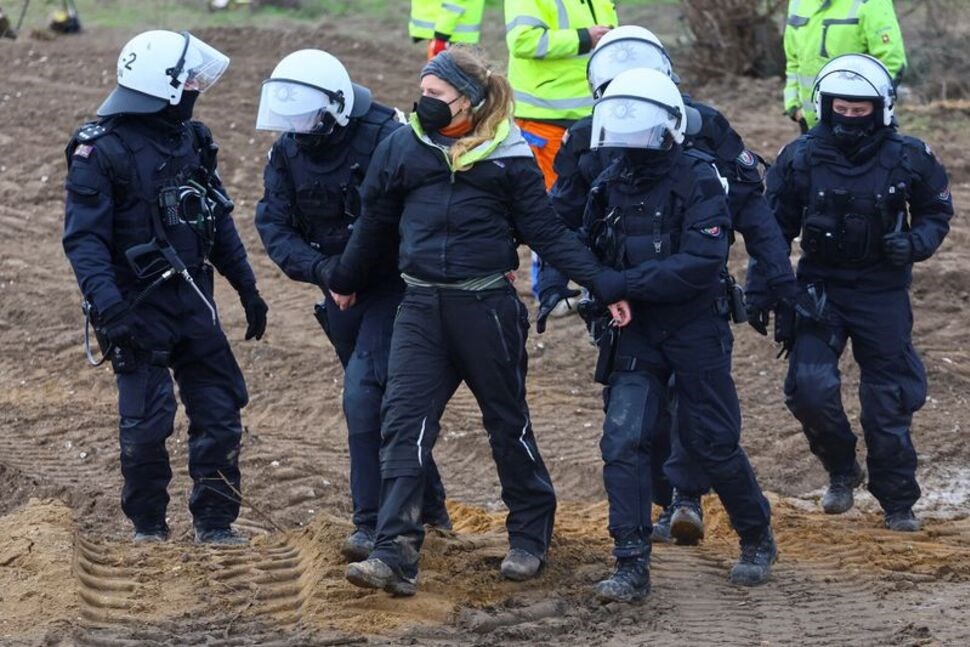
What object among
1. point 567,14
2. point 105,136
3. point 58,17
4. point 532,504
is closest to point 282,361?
point 567,14

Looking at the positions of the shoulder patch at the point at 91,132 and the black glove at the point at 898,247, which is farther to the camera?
the black glove at the point at 898,247

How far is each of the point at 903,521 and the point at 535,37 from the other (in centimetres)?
396

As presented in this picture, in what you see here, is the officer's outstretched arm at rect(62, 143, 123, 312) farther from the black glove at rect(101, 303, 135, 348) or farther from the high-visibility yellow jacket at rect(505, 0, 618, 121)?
the high-visibility yellow jacket at rect(505, 0, 618, 121)

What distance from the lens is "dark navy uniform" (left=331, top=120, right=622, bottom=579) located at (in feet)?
21.7

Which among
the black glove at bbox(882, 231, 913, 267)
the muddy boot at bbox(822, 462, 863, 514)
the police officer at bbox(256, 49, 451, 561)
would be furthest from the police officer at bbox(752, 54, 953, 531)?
the police officer at bbox(256, 49, 451, 561)

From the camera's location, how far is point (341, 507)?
366 inches

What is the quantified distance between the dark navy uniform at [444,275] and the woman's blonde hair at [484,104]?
0.04 m

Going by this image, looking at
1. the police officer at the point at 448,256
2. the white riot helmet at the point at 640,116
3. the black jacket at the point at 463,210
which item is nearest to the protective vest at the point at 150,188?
the police officer at the point at 448,256

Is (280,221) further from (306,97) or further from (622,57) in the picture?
(622,57)

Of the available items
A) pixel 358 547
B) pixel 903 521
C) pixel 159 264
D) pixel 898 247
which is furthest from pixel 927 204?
pixel 159 264

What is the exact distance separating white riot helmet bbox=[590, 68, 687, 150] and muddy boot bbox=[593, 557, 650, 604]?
165cm

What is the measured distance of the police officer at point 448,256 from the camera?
6.61 m

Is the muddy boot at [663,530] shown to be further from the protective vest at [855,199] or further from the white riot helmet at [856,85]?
the white riot helmet at [856,85]

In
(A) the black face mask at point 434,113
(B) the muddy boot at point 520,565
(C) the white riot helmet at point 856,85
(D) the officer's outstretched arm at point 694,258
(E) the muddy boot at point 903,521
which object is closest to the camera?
(A) the black face mask at point 434,113
